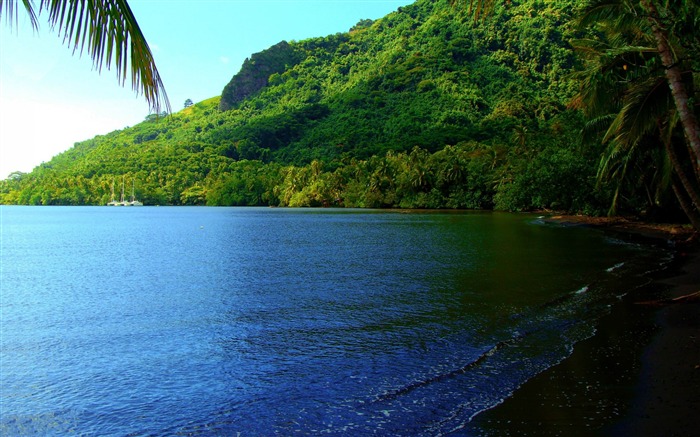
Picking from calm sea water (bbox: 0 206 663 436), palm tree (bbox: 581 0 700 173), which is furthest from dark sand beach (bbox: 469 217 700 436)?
palm tree (bbox: 581 0 700 173)

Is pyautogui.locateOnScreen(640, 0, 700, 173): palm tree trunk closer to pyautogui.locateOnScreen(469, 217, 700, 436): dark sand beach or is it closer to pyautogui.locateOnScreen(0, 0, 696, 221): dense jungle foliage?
pyautogui.locateOnScreen(469, 217, 700, 436): dark sand beach

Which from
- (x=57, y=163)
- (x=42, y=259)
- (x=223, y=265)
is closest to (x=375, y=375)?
(x=223, y=265)

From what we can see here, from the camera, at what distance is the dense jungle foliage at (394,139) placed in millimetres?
91969

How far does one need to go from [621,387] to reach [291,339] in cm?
620

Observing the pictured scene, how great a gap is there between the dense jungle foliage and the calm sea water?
179 ft

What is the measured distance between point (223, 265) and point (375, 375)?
16.9m

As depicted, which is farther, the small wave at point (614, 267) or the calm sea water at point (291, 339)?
the small wave at point (614, 267)

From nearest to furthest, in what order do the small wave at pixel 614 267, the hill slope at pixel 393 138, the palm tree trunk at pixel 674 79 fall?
the palm tree trunk at pixel 674 79 → the small wave at pixel 614 267 → the hill slope at pixel 393 138

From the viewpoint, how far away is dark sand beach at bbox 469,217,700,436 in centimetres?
582

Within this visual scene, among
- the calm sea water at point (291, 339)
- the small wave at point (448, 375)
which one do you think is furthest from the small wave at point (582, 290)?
the small wave at point (448, 375)

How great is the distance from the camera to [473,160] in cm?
8450

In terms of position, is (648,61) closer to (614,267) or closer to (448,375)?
(614,267)

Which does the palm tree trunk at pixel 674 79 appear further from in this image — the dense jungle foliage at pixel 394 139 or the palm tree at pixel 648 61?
the dense jungle foliage at pixel 394 139

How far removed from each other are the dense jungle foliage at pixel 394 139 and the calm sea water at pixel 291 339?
179ft
